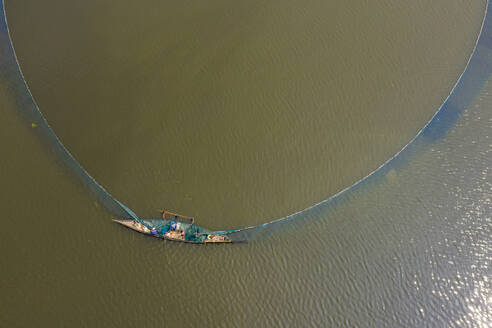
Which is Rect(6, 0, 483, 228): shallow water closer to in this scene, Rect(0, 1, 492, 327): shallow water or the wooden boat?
Rect(0, 1, 492, 327): shallow water

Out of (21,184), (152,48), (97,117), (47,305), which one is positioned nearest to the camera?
(47,305)

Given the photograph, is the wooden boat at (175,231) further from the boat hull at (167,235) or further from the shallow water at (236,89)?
the shallow water at (236,89)

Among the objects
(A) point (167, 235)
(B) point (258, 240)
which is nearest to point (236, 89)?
(B) point (258, 240)

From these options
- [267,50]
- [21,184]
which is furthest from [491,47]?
Answer: [21,184]

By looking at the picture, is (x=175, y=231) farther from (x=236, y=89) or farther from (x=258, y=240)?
(x=236, y=89)

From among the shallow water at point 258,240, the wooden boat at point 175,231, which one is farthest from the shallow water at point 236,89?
the wooden boat at point 175,231

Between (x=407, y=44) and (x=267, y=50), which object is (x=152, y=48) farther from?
(x=407, y=44)

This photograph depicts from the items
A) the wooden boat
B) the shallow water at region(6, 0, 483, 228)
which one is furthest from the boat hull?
the shallow water at region(6, 0, 483, 228)
